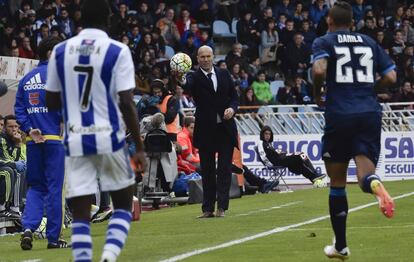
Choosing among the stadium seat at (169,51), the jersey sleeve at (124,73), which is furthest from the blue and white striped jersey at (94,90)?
the stadium seat at (169,51)

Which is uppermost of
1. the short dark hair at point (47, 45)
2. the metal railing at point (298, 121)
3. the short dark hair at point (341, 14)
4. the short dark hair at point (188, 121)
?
the short dark hair at point (341, 14)

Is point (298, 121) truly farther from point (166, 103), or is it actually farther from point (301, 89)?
point (166, 103)

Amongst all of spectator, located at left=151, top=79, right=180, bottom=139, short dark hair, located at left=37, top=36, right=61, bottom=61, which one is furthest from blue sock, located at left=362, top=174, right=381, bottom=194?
spectator, located at left=151, top=79, right=180, bottom=139

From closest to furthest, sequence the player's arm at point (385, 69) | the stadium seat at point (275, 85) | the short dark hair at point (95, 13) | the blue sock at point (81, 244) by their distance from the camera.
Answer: the blue sock at point (81, 244), the short dark hair at point (95, 13), the player's arm at point (385, 69), the stadium seat at point (275, 85)

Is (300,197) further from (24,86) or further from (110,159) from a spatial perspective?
(110,159)

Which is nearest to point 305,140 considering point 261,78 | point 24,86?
point 261,78

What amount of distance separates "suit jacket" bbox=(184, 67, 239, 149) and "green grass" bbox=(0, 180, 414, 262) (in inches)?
44.8

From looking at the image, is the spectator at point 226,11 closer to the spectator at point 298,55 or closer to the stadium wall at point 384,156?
the spectator at point 298,55

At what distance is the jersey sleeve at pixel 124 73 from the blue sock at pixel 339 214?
8.76 feet

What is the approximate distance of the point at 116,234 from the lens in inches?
345

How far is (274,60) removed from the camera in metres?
33.9

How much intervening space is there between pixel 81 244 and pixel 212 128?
828 centimetres

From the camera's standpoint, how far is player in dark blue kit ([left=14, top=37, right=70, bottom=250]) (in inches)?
510

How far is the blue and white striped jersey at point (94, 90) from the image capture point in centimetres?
877
